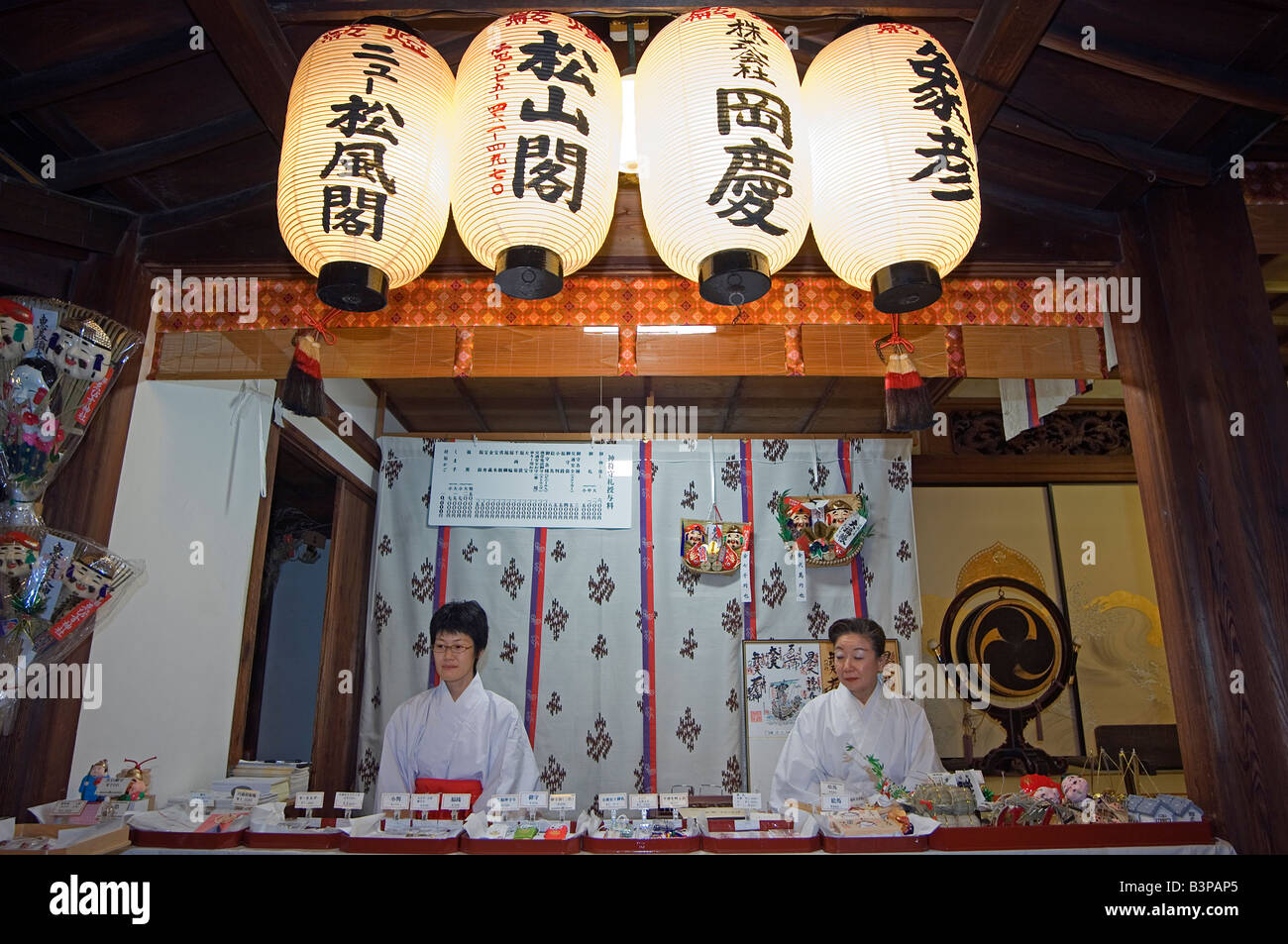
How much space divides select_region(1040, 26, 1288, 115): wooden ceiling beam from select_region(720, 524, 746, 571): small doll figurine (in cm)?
391

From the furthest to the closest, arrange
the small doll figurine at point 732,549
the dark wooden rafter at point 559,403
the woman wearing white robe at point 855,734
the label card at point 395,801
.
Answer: the small doll figurine at point 732,549, the dark wooden rafter at point 559,403, the woman wearing white robe at point 855,734, the label card at point 395,801

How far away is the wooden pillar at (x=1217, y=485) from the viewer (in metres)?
2.53

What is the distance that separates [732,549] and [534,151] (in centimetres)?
417

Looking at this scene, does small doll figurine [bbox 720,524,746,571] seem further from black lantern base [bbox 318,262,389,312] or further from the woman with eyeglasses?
black lantern base [bbox 318,262,389,312]

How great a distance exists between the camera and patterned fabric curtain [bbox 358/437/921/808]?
18.5 feet

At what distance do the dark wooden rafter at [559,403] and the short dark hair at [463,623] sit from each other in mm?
1873

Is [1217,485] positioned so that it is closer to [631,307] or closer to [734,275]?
[734,275]

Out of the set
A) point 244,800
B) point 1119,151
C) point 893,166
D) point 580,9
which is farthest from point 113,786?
point 1119,151

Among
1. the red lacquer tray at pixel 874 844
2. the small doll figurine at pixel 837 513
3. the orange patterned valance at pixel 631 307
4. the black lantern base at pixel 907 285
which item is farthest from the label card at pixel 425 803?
the small doll figurine at pixel 837 513

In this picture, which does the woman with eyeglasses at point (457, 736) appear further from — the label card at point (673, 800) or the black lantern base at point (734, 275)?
the black lantern base at point (734, 275)

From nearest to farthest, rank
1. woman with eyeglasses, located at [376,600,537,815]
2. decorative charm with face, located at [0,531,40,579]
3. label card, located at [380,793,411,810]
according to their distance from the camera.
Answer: decorative charm with face, located at [0,531,40,579] → label card, located at [380,793,411,810] → woman with eyeglasses, located at [376,600,537,815]

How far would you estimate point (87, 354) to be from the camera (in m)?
2.78

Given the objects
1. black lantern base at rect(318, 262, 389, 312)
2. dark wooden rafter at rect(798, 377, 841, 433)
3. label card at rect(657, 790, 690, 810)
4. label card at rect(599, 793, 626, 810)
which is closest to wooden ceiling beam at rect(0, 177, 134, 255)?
black lantern base at rect(318, 262, 389, 312)
